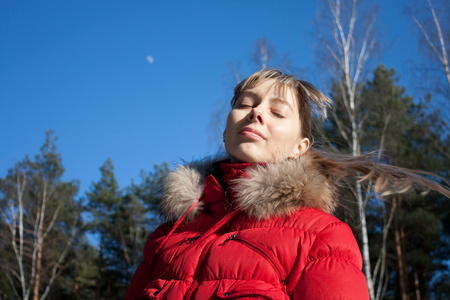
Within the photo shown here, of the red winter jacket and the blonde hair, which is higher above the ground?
the blonde hair

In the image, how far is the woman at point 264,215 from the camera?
1.40 metres

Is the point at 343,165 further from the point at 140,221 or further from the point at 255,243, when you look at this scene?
the point at 140,221

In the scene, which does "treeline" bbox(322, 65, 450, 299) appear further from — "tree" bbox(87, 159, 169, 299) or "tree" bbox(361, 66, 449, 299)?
"tree" bbox(87, 159, 169, 299)

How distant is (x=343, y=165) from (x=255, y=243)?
0.62 meters

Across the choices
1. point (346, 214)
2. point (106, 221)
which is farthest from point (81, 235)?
point (346, 214)

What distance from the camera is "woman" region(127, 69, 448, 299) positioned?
1400 millimetres

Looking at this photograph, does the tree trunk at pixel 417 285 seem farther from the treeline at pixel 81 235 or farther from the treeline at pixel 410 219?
the treeline at pixel 81 235

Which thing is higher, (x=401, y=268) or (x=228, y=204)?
(x=228, y=204)

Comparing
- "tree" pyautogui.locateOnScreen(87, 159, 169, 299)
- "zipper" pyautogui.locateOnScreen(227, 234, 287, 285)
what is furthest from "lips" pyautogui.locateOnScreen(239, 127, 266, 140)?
"tree" pyautogui.locateOnScreen(87, 159, 169, 299)

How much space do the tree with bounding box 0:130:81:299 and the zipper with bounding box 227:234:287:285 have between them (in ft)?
60.8

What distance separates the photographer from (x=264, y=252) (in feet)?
4.75

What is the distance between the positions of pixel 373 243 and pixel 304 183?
16783mm

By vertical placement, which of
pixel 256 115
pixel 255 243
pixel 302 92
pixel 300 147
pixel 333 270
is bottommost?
pixel 333 270

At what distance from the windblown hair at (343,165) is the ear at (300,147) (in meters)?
0.05
